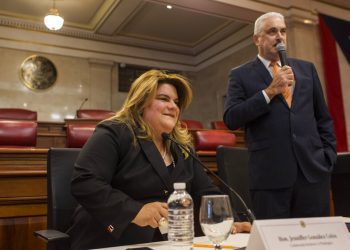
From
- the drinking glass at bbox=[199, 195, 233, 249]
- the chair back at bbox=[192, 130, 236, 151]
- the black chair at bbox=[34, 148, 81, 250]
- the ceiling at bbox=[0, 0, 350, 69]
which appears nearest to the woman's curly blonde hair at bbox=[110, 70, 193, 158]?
the black chair at bbox=[34, 148, 81, 250]

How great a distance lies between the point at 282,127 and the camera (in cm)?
161

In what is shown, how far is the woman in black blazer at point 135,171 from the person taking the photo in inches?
47.0

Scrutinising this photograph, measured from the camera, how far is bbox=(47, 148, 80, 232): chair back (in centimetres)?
142

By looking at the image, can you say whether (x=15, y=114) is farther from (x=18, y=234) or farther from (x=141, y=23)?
(x=18, y=234)

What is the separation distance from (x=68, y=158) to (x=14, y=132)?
2.53 metres

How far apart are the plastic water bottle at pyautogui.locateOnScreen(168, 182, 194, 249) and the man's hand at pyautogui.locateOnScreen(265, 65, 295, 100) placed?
725mm

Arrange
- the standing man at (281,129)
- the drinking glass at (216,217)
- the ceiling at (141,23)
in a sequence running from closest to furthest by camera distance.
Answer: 1. the drinking glass at (216,217)
2. the standing man at (281,129)
3. the ceiling at (141,23)

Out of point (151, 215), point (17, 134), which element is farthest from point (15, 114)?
point (151, 215)

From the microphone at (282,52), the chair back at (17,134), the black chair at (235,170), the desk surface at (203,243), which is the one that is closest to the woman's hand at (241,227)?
the desk surface at (203,243)

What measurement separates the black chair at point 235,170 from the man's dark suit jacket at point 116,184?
35 cm

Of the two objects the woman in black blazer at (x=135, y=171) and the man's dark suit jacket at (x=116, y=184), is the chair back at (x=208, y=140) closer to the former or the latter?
the woman in black blazer at (x=135, y=171)

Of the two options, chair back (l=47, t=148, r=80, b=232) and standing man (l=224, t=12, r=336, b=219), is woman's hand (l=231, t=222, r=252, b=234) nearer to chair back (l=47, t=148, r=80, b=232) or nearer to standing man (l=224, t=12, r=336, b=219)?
standing man (l=224, t=12, r=336, b=219)

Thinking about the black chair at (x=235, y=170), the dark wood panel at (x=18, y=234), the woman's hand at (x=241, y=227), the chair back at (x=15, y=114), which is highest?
the chair back at (x=15, y=114)

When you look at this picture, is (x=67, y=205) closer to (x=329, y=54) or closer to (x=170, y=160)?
(x=170, y=160)
